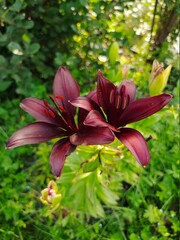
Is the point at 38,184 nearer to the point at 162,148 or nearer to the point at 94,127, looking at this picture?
the point at 162,148

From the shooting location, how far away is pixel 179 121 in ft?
5.78

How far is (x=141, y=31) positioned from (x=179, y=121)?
1.73 ft

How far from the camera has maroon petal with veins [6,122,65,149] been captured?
89cm

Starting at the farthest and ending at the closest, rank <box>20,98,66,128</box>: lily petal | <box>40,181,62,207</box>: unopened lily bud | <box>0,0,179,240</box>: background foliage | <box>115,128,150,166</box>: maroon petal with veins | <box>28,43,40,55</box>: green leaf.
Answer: <box>28,43,40,55</box>: green leaf, <box>0,0,179,240</box>: background foliage, <box>40,181,62,207</box>: unopened lily bud, <box>20,98,66,128</box>: lily petal, <box>115,128,150,166</box>: maroon petal with veins

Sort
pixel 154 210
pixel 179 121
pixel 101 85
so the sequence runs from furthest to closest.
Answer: pixel 179 121, pixel 154 210, pixel 101 85

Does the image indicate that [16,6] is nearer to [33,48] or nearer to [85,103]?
[33,48]

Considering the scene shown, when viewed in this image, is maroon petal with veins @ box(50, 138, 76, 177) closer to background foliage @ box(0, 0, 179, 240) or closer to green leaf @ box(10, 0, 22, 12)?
background foliage @ box(0, 0, 179, 240)

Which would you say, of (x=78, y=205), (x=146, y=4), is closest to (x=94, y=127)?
(x=78, y=205)

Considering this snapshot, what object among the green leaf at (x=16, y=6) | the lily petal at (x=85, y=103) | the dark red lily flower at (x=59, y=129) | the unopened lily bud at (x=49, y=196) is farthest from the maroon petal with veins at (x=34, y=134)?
the green leaf at (x=16, y=6)

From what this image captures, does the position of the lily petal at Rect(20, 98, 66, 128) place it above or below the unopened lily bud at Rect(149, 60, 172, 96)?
below

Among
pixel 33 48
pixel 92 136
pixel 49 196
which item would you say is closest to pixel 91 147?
pixel 49 196

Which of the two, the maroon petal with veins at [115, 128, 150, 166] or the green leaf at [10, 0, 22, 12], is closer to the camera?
the maroon petal with veins at [115, 128, 150, 166]

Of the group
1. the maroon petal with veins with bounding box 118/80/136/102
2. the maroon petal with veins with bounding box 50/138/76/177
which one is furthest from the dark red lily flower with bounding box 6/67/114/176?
the maroon petal with veins with bounding box 118/80/136/102

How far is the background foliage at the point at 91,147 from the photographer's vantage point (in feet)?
4.36
